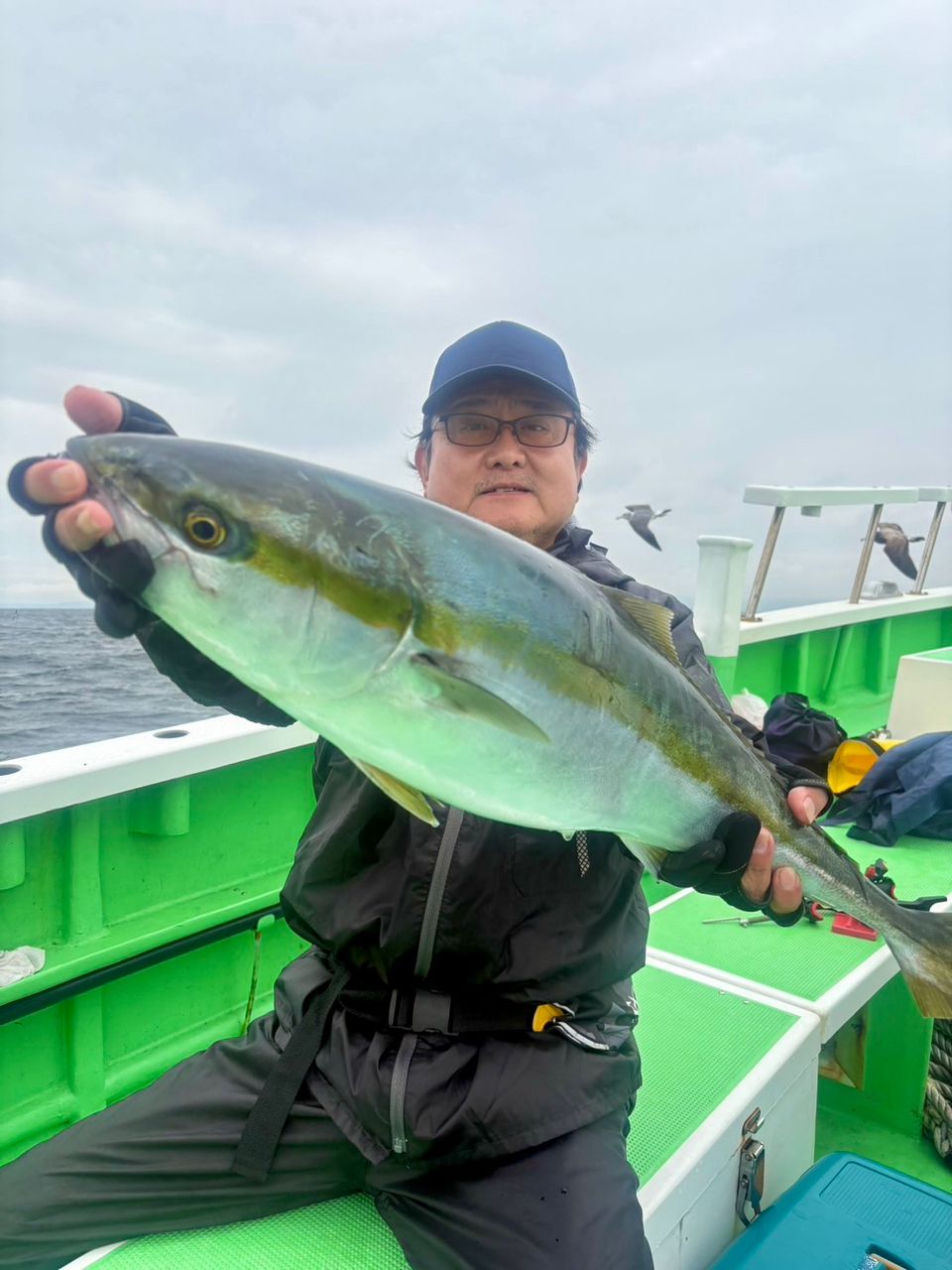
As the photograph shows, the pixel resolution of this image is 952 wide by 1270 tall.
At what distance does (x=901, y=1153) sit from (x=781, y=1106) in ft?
4.31

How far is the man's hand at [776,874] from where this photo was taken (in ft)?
7.14

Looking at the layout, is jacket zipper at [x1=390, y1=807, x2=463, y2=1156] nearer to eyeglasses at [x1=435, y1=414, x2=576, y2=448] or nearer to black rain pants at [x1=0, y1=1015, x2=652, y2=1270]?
black rain pants at [x1=0, y1=1015, x2=652, y2=1270]

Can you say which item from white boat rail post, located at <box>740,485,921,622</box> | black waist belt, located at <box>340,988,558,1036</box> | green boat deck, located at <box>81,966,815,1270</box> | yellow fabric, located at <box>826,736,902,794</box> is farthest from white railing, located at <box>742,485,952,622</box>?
black waist belt, located at <box>340,988,558,1036</box>

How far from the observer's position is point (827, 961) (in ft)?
11.6

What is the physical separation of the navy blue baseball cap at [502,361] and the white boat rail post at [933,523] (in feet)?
22.2

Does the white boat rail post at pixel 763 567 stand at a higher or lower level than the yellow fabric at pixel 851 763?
higher

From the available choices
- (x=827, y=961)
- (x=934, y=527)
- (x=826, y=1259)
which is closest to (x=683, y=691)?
(x=826, y=1259)

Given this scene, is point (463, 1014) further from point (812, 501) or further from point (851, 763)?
point (812, 501)

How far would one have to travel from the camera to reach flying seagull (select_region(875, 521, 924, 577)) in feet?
29.2

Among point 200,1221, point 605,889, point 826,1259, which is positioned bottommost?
point 826,1259

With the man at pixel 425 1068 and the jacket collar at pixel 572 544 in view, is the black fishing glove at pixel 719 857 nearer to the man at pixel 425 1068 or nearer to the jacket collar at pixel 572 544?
the man at pixel 425 1068

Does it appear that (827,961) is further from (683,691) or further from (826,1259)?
(683,691)

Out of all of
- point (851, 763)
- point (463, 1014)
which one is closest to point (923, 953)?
point (463, 1014)

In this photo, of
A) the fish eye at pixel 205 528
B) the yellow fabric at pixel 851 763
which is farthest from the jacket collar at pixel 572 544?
the yellow fabric at pixel 851 763
